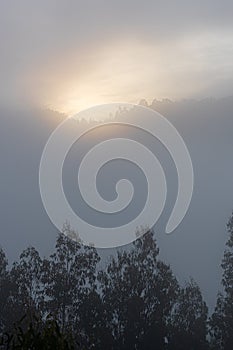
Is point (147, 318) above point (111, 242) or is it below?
below

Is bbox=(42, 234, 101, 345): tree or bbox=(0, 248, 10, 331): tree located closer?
bbox=(0, 248, 10, 331): tree

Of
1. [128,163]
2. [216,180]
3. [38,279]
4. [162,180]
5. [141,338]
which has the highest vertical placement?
[216,180]

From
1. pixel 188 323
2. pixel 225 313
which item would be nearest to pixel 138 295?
pixel 188 323

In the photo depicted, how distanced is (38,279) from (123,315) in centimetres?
400

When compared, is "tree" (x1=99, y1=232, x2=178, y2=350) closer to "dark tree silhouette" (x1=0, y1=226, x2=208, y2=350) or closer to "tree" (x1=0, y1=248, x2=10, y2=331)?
"dark tree silhouette" (x1=0, y1=226, x2=208, y2=350)

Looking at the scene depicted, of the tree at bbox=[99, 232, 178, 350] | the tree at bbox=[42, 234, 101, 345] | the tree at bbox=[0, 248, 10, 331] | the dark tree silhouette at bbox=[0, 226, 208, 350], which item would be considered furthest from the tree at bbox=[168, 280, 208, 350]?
the tree at bbox=[0, 248, 10, 331]

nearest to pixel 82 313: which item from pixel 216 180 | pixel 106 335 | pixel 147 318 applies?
pixel 106 335

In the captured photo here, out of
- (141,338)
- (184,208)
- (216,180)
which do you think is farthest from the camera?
(216,180)

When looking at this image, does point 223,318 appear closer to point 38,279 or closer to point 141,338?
point 141,338

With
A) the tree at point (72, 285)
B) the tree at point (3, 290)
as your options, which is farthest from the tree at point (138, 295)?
the tree at point (3, 290)

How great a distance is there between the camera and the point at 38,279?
76.2 feet

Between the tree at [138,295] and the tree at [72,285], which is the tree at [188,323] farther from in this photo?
the tree at [72,285]

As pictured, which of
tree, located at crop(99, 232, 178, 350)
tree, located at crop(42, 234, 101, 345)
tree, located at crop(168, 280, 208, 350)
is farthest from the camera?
tree, located at crop(42, 234, 101, 345)

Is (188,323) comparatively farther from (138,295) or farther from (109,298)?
(109,298)
